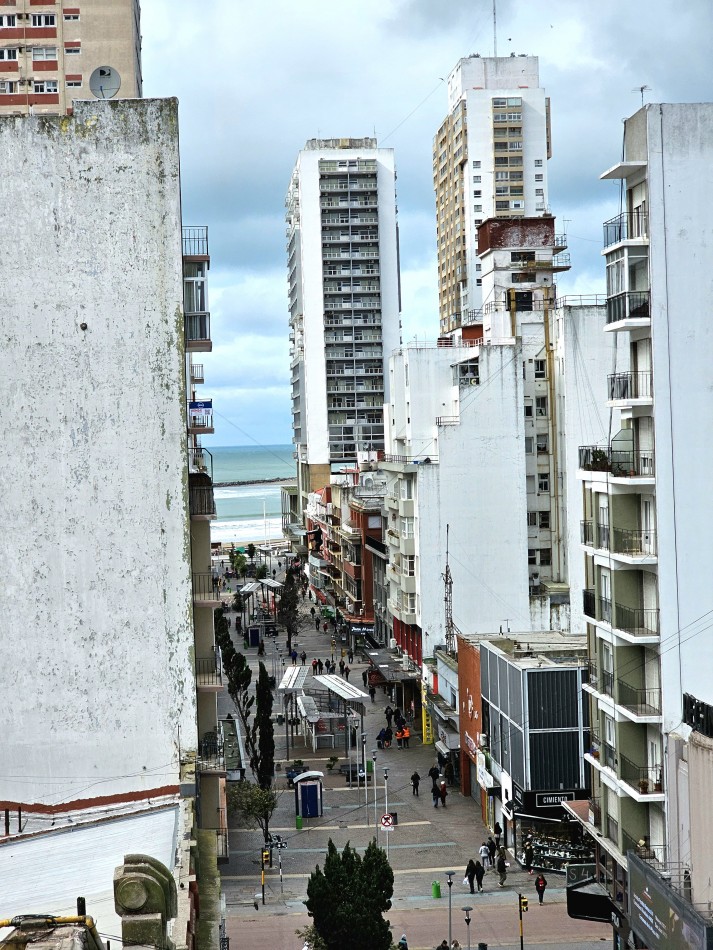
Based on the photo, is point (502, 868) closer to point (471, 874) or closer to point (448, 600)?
point (471, 874)

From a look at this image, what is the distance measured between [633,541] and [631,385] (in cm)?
320

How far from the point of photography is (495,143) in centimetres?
12238

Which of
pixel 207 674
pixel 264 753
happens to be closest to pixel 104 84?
pixel 207 674

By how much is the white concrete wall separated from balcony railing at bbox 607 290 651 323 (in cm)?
929

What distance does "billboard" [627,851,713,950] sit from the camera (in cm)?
2234

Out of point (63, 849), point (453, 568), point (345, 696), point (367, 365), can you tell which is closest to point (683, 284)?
point (63, 849)

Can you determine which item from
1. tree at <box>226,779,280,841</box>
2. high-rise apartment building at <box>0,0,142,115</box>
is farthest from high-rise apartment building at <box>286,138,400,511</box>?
tree at <box>226,779,280,841</box>

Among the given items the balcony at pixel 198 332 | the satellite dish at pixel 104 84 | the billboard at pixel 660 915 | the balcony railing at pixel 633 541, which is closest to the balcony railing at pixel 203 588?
the balcony at pixel 198 332

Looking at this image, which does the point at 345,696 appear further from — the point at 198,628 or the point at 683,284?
the point at 683,284

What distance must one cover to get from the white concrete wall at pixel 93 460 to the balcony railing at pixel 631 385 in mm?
9283

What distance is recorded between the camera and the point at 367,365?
113312 mm

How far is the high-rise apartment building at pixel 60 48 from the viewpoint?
70.2m

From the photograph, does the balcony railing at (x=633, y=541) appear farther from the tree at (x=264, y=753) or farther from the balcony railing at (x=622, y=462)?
the tree at (x=264, y=753)

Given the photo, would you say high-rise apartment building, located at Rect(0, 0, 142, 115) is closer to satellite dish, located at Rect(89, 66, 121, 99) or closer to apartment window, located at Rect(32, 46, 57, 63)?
apartment window, located at Rect(32, 46, 57, 63)
